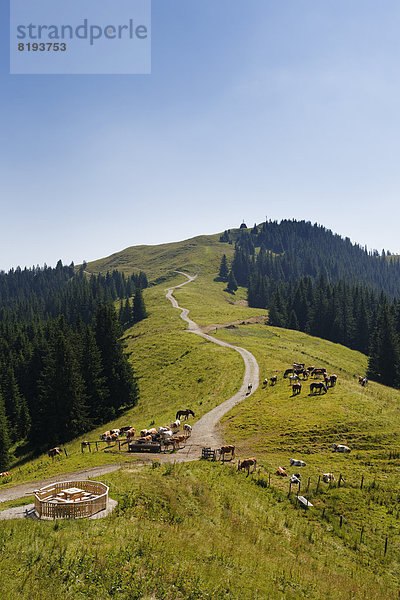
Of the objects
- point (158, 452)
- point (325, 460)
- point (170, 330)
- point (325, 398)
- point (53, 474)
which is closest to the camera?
point (53, 474)

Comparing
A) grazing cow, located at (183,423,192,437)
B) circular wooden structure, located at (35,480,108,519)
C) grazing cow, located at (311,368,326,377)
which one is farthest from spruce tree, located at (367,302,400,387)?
circular wooden structure, located at (35,480,108,519)

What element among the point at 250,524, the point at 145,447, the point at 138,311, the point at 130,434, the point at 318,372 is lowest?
the point at 130,434

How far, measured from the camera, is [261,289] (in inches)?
6786

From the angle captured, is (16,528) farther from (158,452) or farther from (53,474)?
(158,452)

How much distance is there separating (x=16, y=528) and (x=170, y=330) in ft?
262

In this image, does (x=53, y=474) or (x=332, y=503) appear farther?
(x=53, y=474)

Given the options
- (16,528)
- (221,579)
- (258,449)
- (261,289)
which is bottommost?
(258,449)

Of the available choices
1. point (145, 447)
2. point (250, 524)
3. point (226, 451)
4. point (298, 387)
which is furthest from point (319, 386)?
point (250, 524)

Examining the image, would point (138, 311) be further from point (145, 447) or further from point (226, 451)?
point (226, 451)

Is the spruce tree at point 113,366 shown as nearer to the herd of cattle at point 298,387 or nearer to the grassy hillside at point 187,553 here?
the herd of cattle at point 298,387

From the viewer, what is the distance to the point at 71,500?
18453 millimetres

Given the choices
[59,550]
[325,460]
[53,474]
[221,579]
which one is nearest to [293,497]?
[325,460]

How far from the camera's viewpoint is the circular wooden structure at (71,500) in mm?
17109

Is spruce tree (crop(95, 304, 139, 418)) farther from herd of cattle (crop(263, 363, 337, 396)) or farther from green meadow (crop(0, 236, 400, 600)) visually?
herd of cattle (crop(263, 363, 337, 396))
